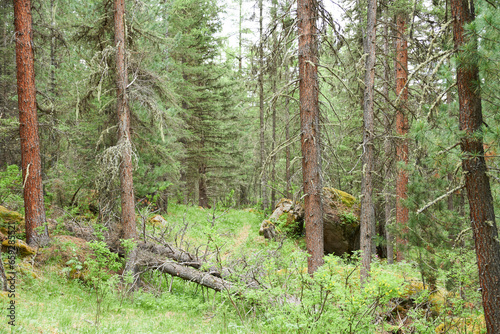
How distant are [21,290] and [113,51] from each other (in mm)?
6628

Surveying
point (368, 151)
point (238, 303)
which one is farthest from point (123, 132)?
point (368, 151)

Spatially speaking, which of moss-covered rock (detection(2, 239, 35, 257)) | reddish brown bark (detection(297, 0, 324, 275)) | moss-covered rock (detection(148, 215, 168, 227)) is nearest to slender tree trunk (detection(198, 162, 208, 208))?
moss-covered rock (detection(148, 215, 168, 227))

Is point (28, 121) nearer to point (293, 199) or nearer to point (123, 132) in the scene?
point (123, 132)

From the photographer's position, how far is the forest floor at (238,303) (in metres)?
4.42

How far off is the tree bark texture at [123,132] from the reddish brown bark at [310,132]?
4974mm

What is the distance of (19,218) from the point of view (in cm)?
907

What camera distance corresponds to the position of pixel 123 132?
8.77 metres

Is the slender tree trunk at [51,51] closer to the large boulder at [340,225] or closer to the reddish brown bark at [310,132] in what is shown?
the reddish brown bark at [310,132]

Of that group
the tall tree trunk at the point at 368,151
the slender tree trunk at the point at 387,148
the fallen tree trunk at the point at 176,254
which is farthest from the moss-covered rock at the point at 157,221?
the slender tree trunk at the point at 387,148

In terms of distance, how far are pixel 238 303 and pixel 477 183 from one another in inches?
199

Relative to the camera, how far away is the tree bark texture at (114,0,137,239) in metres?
8.72

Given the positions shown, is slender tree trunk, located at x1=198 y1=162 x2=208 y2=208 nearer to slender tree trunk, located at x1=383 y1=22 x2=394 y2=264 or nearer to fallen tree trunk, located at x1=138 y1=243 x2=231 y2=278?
fallen tree trunk, located at x1=138 y1=243 x2=231 y2=278

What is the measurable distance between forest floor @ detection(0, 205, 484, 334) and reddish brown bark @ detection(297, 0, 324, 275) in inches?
35.0

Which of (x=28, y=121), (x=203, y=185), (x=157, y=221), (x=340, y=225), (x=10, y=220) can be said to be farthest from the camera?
(x=203, y=185)
